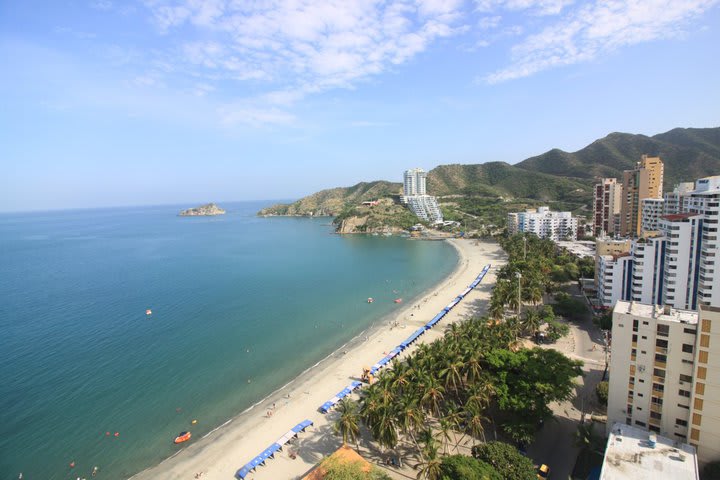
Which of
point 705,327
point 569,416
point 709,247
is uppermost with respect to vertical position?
point 705,327

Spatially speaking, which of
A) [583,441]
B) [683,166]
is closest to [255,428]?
[583,441]

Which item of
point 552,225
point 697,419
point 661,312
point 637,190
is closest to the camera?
point 697,419

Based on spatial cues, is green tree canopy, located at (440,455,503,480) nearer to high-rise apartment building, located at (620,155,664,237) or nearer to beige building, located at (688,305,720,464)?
beige building, located at (688,305,720,464)

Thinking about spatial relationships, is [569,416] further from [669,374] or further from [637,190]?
[637,190]

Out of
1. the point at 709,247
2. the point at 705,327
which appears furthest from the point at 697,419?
the point at 709,247

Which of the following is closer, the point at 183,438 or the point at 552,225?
the point at 183,438

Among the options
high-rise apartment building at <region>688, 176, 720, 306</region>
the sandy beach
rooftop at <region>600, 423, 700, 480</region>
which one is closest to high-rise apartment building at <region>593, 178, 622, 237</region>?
high-rise apartment building at <region>688, 176, 720, 306</region>

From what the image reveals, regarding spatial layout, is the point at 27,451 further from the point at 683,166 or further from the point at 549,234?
the point at 683,166

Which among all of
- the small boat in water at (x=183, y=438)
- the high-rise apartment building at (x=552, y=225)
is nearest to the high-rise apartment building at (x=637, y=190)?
the high-rise apartment building at (x=552, y=225)
